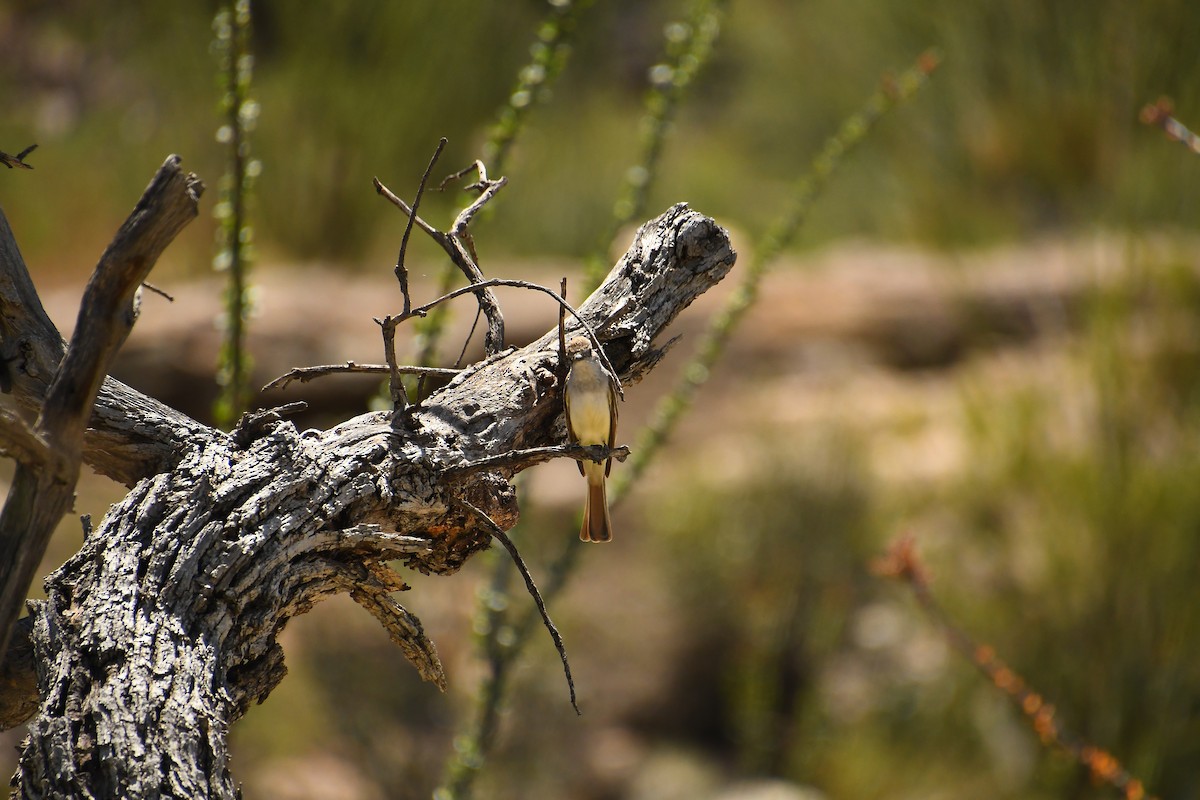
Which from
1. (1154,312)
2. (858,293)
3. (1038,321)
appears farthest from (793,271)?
(1154,312)

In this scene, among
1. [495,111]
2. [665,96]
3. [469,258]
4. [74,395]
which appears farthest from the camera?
[495,111]

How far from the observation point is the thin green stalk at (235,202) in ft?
6.10

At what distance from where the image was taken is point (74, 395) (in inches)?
37.3

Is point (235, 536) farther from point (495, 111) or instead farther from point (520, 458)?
point (495, 111)

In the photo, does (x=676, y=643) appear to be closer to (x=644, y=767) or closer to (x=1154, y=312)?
(x=644, y=767)

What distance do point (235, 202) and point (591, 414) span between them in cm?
78

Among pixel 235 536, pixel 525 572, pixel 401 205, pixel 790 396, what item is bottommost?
pixel 525 572

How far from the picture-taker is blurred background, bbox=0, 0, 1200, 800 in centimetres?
384

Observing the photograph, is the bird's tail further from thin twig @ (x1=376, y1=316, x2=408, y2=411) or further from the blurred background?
thin twig @ (x1=376, y1=316, x2=408, y2=411)

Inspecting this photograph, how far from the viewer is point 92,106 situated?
338 inches

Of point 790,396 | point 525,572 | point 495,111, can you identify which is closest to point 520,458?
point 525,572

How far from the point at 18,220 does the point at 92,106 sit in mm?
2172

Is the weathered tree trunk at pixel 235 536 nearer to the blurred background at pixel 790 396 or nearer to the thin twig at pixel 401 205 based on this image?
the thin twig at pixel 401 205

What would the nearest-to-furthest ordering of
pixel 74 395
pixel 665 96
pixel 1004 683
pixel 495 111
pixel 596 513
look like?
pixel 74 395 → pixel 1004 683 → pixel 596 513 → pixel 665 96 → pixel 495 111
